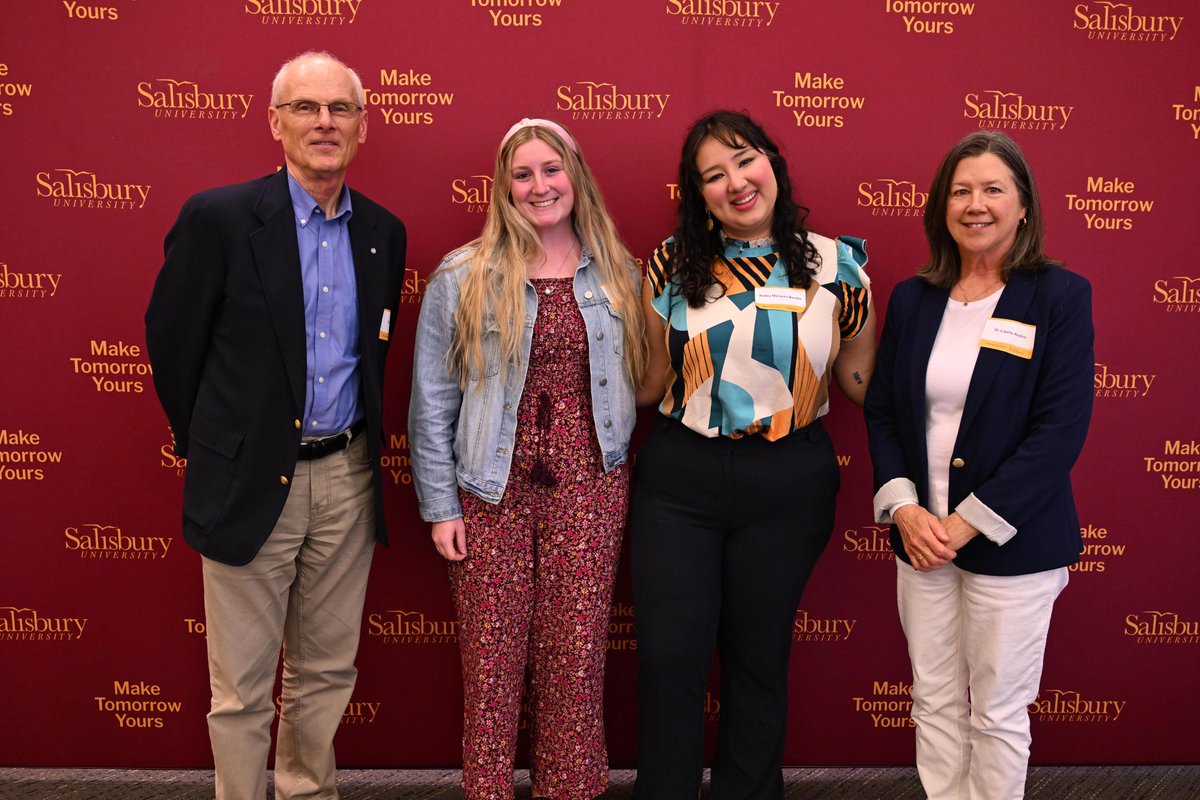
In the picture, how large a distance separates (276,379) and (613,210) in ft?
3.67

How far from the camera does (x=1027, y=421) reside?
2.00m

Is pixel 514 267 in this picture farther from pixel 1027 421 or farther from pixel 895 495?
pixel 1027 421

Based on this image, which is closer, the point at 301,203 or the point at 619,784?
the point at 301,203

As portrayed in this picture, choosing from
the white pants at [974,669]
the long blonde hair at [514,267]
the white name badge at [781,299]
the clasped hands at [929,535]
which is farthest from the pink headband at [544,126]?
the white pants at [974,669]

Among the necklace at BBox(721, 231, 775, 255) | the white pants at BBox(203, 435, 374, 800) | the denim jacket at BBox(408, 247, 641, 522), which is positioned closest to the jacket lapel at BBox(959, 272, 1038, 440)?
the necklace at BBox(721, 231, 775, 255)

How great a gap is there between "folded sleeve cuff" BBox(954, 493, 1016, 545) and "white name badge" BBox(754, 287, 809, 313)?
60cm

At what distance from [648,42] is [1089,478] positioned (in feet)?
6.27

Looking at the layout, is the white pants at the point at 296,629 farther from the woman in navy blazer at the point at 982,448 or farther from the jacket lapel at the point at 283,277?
the woman in navy blazer at the point at 982,448

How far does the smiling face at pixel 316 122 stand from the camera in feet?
6.66

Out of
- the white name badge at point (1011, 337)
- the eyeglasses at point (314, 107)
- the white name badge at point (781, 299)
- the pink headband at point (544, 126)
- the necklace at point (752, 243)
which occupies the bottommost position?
the white name badge at point (1011, 337)

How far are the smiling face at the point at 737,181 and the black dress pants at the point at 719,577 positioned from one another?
546 millimetres

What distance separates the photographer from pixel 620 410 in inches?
88.2

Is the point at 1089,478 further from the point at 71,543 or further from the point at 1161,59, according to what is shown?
the point at 71,543

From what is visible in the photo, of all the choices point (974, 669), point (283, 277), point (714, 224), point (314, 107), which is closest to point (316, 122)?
point (314, 107)
